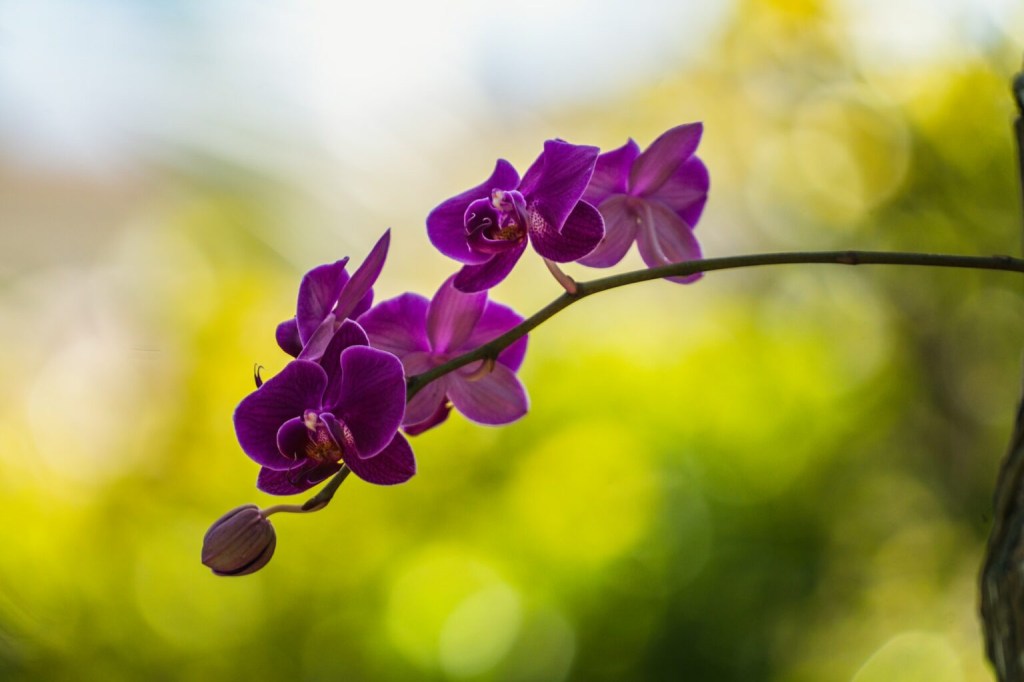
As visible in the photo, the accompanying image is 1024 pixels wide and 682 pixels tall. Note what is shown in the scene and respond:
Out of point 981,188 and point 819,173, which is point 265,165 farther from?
point 981,188

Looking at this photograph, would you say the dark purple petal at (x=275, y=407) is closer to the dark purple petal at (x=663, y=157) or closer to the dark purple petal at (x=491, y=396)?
the dark purple petal at (x=491, y=396)

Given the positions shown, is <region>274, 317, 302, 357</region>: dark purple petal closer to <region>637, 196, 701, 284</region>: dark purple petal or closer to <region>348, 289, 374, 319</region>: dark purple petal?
<region>348, 289, 374, 319</region>: dark purple petal

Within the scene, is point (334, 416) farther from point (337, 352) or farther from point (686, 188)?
point (686, 188)

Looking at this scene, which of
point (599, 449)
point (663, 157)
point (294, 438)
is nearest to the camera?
point (294, 438)

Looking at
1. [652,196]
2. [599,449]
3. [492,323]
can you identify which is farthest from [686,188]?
[599,449]

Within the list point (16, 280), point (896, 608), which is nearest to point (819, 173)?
point (896, 608)

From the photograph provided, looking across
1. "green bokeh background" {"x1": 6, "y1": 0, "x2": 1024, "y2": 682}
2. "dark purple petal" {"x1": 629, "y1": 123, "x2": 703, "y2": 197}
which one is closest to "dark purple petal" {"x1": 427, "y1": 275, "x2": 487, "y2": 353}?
"dark purple petal" {"x1": 629, "y1": 123, "x2": 703, "y2": 197}
